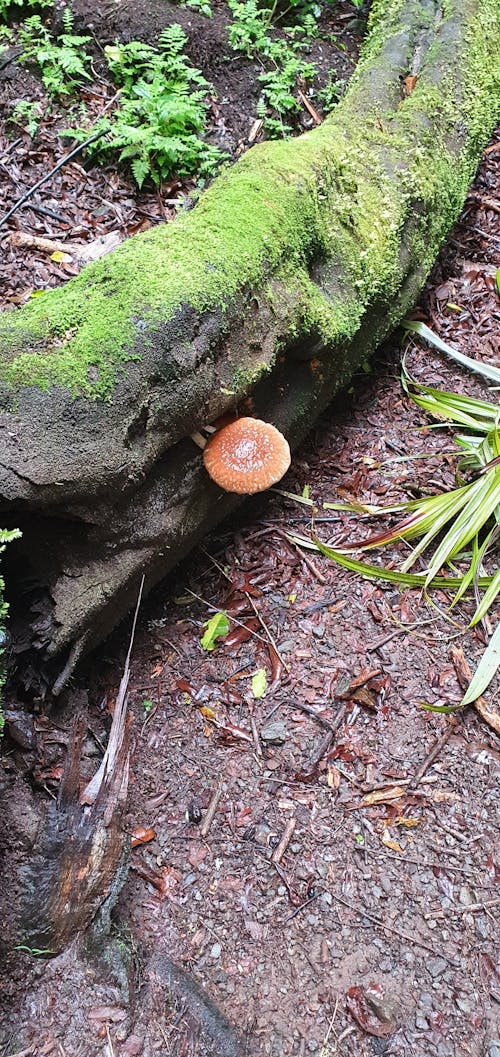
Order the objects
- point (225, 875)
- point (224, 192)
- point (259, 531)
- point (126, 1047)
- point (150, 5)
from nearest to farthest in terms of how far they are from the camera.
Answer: point (126, 1047)
point (225, 875)
point (224, 192)
point (259, 531)
point (150, 5)

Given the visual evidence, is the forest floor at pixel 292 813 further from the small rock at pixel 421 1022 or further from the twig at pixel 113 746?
the twig at pixel 113 746

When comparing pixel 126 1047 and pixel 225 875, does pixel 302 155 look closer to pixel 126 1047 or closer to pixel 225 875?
pixel 225 875

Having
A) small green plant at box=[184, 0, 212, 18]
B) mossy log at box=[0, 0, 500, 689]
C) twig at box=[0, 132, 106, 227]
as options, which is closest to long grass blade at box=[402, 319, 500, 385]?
mossy log at box=[0, 0, 500, 689]

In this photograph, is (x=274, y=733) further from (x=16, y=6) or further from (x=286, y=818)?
(x=16, y=6)

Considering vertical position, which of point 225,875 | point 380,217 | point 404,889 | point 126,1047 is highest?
point 380,217

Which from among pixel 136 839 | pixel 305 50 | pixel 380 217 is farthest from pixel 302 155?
pixel 136 839

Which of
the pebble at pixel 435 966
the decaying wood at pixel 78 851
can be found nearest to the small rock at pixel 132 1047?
the decaying wood at pixel 78 851

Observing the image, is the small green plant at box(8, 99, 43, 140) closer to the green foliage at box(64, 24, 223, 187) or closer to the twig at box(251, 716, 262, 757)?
the green foliage at box(64, 24, 223, 187)
